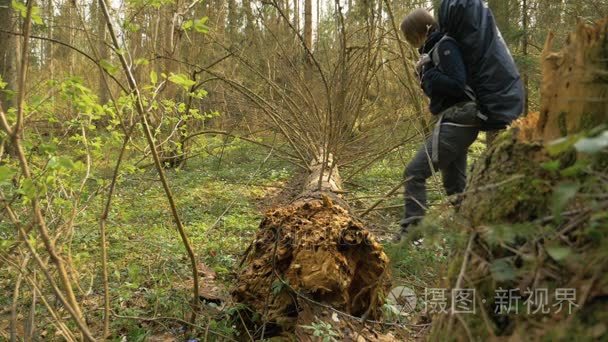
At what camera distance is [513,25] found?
6.77 meters

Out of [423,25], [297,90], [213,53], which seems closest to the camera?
[423,25]

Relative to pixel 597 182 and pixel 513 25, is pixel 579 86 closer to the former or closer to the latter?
pixel 597 182

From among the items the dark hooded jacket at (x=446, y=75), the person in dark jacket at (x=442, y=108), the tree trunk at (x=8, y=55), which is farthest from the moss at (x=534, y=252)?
the tree trunk at (x=8, y=55)

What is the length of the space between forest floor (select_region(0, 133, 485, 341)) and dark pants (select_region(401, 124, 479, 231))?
138 mm

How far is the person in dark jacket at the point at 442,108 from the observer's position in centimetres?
310

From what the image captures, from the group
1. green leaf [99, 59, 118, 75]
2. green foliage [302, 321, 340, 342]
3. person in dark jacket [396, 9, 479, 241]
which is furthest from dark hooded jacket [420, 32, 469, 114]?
green leaf [99, 59, 118, 75]

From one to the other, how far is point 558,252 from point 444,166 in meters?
2.60

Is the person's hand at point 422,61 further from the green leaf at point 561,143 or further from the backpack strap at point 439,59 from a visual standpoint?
the green leaf at point 561,143

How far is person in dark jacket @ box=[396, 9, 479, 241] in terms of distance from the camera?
10.2 feet

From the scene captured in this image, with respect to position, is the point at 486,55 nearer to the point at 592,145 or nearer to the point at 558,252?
the point at 558,252

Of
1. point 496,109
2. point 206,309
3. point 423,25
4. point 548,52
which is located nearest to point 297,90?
point 423,25

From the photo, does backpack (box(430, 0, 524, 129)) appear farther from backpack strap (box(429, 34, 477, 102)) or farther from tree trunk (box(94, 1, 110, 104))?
tree trunk (box(94, 1, 110, 104))

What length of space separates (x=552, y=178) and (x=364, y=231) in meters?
1.64

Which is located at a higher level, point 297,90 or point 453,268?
point 297,90
